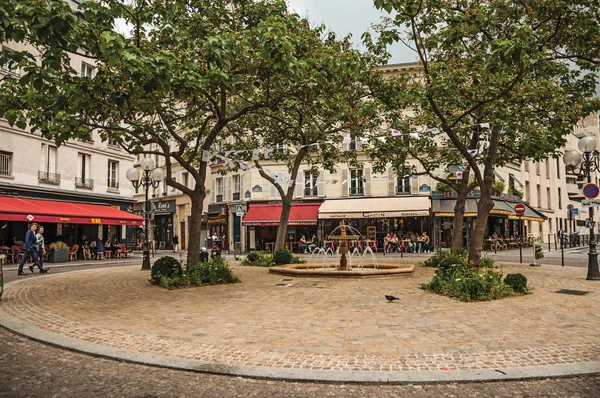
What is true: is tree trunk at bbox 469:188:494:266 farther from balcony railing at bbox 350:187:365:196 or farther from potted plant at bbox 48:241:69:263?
balcony railing at bbox 350:187:365:196

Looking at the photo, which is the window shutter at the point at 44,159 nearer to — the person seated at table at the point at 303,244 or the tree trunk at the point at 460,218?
the person seated at table at the point at 303,244

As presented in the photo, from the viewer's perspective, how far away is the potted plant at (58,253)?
874 inches

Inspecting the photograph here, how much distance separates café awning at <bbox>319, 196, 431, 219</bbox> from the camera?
1174 inches

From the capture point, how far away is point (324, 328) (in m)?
6.74

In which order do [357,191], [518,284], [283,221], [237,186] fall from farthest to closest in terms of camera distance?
1. [237,186]
2. [357,191]
3. [283,221]
4. [518,284]

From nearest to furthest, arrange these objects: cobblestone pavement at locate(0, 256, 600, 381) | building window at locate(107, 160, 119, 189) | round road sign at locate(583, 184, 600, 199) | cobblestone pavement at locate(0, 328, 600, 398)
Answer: cobblestone pavement at locate(0, 328, 600, 398), cobblestone pavement at locate(0, 256, 600, 381), round road sign at locate(583, 184, 600, 199), building window at locate(107, 160, 119, 189)

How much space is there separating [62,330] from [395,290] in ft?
23.8

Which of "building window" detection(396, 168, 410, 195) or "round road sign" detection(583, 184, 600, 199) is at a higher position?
"building window" detection(396, 168, 410, 195)

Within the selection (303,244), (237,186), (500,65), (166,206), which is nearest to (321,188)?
(303,244)

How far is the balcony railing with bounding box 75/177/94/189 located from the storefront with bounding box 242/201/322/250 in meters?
10.9

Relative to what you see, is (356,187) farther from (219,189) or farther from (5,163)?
(5,163)

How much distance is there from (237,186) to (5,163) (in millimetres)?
17243

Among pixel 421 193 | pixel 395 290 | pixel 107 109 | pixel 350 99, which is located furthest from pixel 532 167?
pixel 107 109

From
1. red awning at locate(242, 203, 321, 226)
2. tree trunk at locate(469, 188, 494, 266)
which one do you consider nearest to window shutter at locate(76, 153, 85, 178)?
red awning at locate(242, 203, 321, 226)
